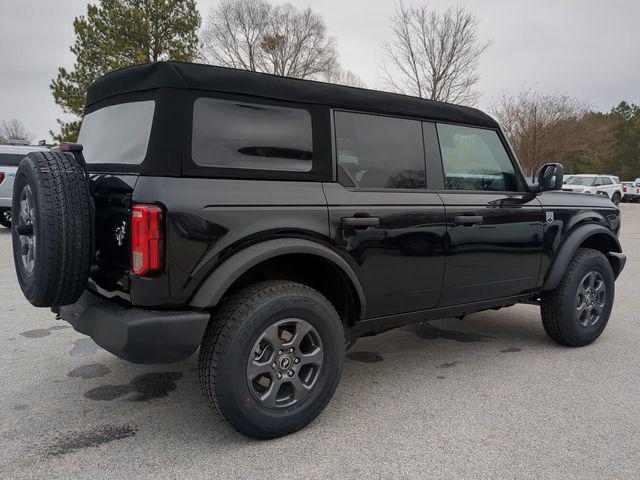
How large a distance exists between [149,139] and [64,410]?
170 cm

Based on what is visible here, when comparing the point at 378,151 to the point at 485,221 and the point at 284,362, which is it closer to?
the point at 485,221

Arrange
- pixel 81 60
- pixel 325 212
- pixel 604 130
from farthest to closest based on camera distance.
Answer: pixel 604 130 < pixel 81 60 < pixel 325 212

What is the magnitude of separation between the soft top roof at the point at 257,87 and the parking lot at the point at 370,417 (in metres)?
1.80

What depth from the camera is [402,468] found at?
2.39 meters

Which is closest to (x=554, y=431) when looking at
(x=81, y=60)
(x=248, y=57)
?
(x=81, y=60)

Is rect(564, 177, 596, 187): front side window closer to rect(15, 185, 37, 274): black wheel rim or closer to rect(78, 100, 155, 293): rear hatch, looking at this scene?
rect(78, 100, 155, 293): rear hatch

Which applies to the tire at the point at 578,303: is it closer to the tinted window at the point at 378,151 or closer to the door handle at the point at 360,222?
the tinted window at the point at 378,151

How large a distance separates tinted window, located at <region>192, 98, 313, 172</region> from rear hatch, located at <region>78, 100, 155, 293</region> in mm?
265

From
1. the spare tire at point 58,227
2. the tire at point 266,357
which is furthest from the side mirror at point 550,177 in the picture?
the spare tire at point 58,227

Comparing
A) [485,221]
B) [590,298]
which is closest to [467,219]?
[485,221]

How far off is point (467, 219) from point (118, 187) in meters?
2.15

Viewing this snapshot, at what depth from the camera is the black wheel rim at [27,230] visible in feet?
8.55

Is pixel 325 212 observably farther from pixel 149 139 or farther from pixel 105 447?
pixel 105 447

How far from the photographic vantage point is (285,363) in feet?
8.69
